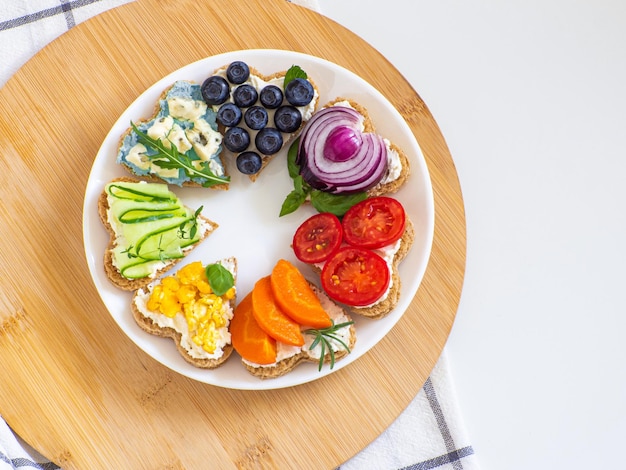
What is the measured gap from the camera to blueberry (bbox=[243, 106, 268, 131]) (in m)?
3.04

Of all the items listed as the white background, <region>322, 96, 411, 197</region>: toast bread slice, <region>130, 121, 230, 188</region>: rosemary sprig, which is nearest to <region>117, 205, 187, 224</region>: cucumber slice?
<region>130, 121, 230, 188</region>: rosemary sprig

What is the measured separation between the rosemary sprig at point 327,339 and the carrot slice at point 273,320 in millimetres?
65

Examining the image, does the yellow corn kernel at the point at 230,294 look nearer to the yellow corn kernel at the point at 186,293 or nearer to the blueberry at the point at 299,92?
the yellow corn kernel at the point at 186,293

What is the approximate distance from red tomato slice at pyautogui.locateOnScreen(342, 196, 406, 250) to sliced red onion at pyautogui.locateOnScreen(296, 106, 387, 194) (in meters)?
0.10

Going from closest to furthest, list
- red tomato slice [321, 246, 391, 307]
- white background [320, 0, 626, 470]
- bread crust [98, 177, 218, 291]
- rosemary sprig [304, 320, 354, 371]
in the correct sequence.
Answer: rosemary sprig [304, 320, 354, 371]
red tomato slice [321, 246, 391, 307]
bread crust [98, 177, 218, 291]
white background [320, 0, 626, 470]

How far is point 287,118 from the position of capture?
9.99 ft

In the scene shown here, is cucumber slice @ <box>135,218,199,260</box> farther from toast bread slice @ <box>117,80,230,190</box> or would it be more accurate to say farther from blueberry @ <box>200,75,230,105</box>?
blueberry @ <box>200,75,230,105</box>

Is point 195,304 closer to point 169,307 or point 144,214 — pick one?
point 169,307

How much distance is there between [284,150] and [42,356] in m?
1.51

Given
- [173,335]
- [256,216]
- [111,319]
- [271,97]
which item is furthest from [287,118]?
[111,319]

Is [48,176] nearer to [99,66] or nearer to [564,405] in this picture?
[99,66]

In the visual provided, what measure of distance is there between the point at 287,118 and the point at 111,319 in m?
1.27

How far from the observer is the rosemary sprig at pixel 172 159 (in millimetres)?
2955

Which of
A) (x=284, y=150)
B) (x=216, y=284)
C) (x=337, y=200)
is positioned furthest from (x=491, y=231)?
(x=216, y=284)
